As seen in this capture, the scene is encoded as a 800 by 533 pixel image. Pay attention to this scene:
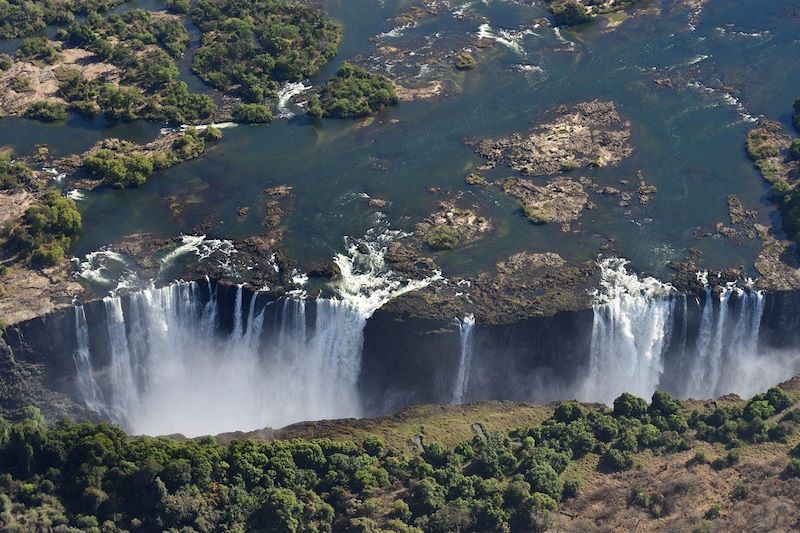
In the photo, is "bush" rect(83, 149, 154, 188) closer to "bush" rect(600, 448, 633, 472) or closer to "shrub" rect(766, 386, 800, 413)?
"bush" rect(600, 448, 633, 472)

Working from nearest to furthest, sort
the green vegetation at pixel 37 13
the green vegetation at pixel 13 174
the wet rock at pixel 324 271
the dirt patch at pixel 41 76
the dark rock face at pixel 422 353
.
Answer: the dark rock face at pixel 422 353
the wet rock at pixel 324 271
the green vegetation at pixel 13 174
the dirt patch at pixel 41 76
the green vegetation at pixel 37 13

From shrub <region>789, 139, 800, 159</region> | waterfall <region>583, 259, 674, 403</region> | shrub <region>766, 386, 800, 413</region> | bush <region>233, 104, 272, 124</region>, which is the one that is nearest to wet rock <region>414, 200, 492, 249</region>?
waterfall <region>583, 259, 674, 403</region>

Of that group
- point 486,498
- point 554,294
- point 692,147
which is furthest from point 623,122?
point 486,498

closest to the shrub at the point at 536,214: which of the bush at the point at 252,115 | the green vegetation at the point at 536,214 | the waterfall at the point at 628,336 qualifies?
the green vegetation at the point at 536,214

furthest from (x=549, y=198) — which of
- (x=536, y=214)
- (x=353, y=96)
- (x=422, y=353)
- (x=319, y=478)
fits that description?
(x=319, y=478)

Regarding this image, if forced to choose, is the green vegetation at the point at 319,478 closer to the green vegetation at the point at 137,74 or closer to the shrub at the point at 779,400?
the shrub at the point at 779,400

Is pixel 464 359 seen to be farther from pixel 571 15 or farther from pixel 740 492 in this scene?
pixel 571 15
